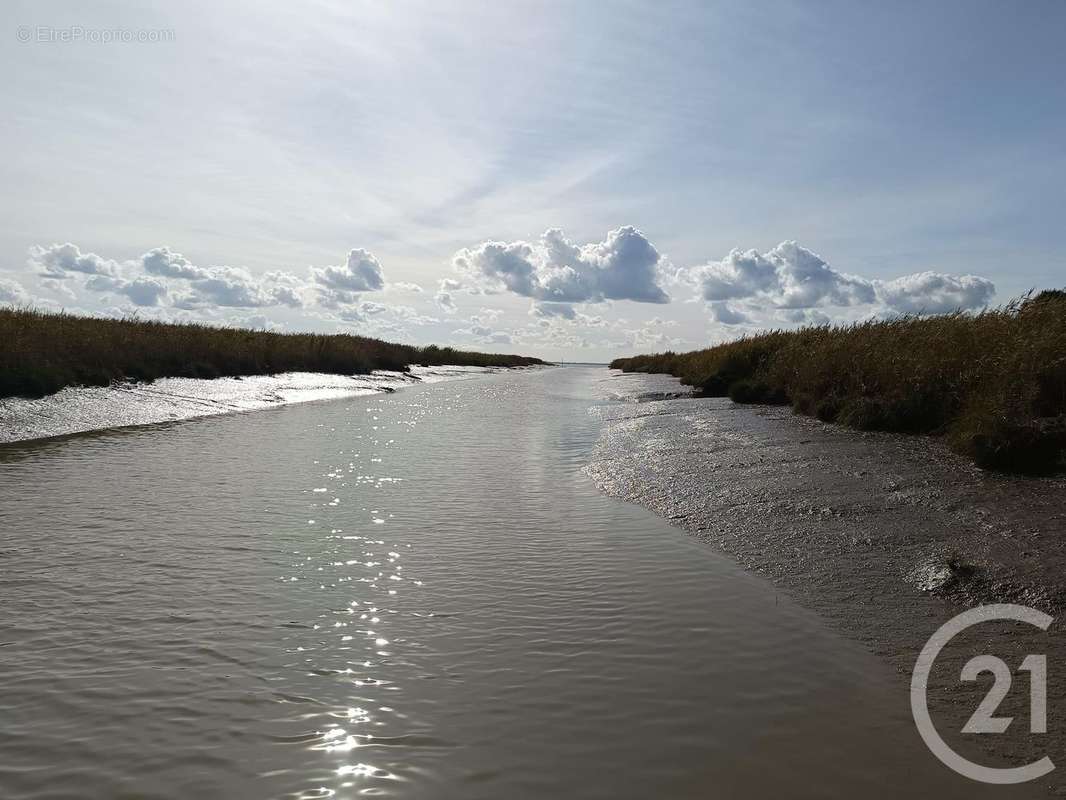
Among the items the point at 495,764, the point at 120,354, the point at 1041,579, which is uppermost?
the point at 120,354

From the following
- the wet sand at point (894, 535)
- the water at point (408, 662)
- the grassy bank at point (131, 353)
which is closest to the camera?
the water at point (408, 662)

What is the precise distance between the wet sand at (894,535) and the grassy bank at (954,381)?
1.53 feet

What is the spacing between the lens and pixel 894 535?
17.9 ft

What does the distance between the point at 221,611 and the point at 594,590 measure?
2404 mm

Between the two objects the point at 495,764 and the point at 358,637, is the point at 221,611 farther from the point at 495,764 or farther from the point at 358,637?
the point at 495,764

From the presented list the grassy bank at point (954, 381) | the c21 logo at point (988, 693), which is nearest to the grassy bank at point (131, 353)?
the c21 logo at point (988, 693)

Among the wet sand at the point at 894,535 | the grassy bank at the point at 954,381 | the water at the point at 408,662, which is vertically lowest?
the water at the point at 408,662

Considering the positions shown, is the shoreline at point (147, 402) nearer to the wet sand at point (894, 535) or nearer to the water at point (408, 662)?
the water at point (408, 662)

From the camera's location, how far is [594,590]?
14.9 ft

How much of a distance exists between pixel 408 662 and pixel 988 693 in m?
2.90

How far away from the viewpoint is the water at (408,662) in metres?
2.49

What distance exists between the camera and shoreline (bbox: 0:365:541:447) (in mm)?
11156

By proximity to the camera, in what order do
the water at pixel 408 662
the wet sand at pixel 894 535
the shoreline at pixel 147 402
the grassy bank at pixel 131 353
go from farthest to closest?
the grassy bank at pixel 131 353, the shoreline at pixel 147 402, the wet sand at pixel 894 535, the water at pixel 408 662

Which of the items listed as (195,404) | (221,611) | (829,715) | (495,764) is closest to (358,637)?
(221,611)
